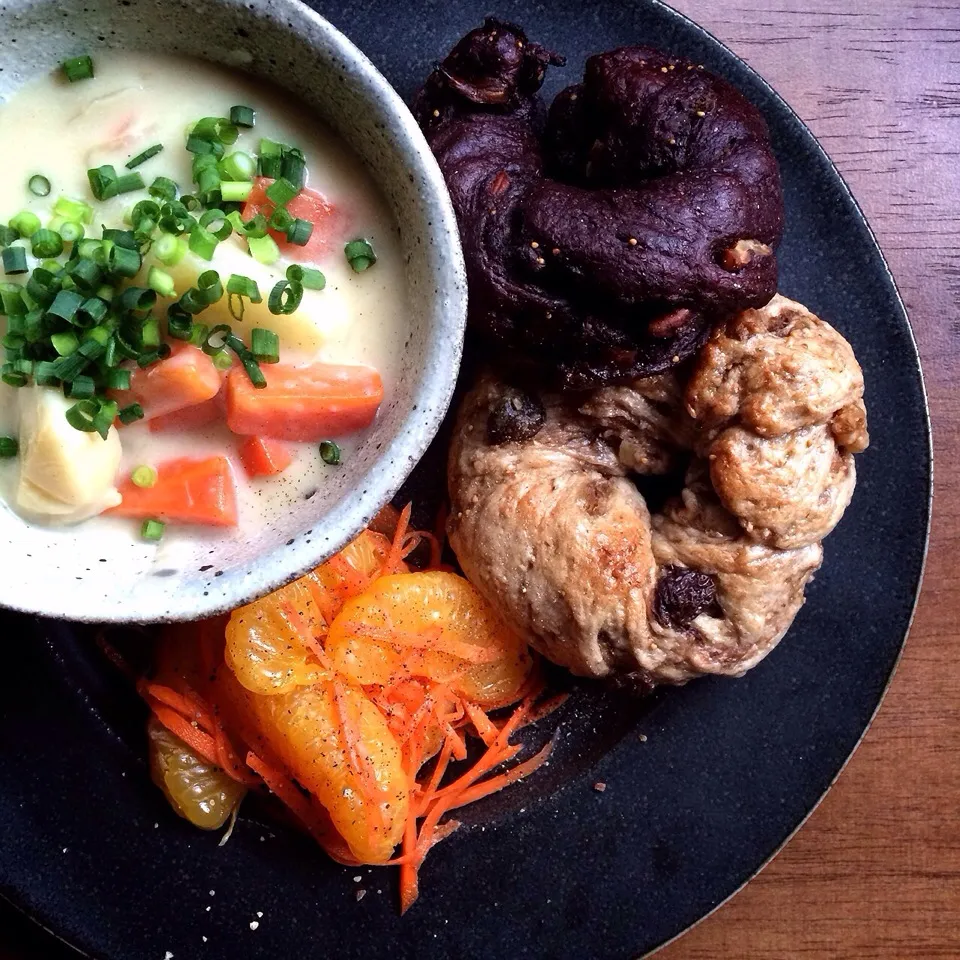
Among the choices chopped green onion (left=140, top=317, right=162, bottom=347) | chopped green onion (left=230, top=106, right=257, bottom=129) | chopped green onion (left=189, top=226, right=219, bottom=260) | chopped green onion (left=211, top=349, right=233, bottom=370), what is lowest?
chopped green onion (left=211, top=349, right=233, bottom=370)

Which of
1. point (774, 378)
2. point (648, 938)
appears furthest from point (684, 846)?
point (774, 378)

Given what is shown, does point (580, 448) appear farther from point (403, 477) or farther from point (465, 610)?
point (403, 477)

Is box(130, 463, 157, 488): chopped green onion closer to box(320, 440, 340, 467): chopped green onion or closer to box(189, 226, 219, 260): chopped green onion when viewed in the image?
box(320, 440, 340, 467): chopped green onion

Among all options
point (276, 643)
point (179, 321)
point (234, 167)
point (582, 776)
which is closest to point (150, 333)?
point (179, 321)

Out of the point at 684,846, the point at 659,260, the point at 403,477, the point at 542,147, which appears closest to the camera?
the point at 403,477

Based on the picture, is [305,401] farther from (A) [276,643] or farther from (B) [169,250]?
(A) [276,643]

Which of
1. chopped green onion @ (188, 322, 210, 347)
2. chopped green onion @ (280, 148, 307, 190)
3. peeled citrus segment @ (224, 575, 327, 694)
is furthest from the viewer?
peeled citrus segment @ (224, 575, 327, 694)

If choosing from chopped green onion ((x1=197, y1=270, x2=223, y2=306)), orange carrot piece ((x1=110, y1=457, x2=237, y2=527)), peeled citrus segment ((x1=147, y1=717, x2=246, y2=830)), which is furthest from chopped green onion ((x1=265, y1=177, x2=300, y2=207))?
peeled citrus segment ((x1=147, y1=717, x2=246, y2=830))
